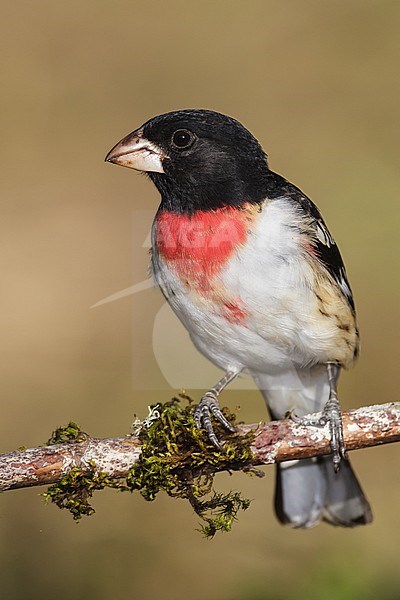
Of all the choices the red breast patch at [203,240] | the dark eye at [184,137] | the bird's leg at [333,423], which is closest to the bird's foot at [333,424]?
the bird's leg at [333,423]

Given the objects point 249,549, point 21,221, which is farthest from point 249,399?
point 21,221

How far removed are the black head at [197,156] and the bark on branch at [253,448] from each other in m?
1.02

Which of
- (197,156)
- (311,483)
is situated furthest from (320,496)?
(197,156)

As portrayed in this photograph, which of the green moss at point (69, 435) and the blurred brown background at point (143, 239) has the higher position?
the blurred brown background at point (143, 239)

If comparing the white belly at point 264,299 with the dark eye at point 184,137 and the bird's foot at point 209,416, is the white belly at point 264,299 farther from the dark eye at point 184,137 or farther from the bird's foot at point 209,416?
the dark eye at point 184,137

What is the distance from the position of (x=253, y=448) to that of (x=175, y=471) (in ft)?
1.06

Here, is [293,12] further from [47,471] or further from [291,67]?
[47,471]

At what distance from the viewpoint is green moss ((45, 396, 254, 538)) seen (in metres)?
3.41

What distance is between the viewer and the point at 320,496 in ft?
15.6

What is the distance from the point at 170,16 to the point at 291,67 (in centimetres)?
169

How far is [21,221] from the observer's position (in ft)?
28.4

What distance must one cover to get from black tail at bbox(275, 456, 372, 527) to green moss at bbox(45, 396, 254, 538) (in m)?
1.30

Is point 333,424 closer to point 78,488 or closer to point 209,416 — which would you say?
point 209,416

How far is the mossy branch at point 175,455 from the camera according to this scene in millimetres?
3367
